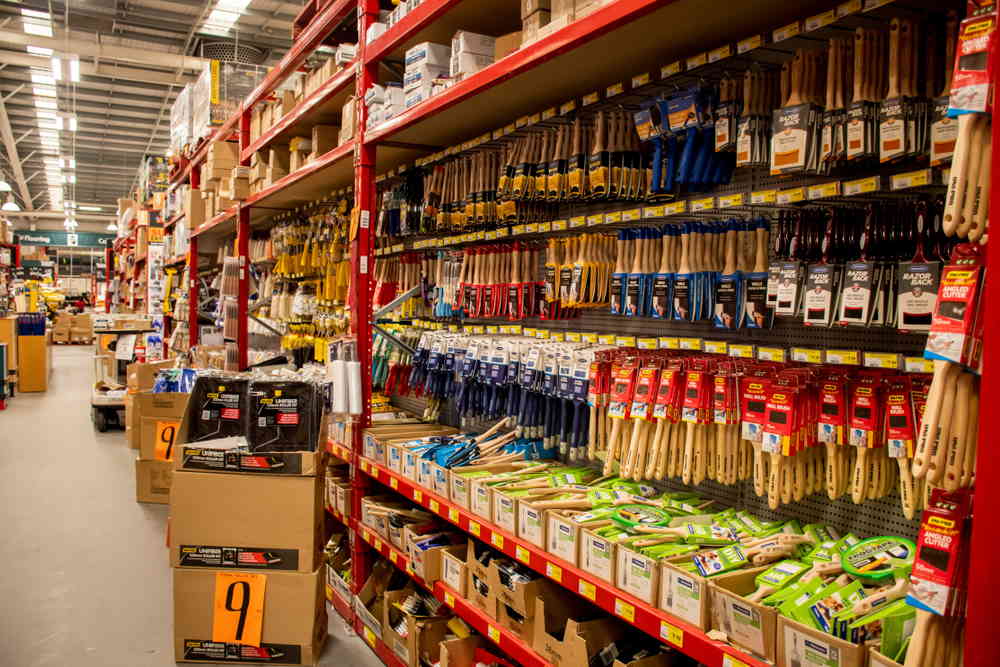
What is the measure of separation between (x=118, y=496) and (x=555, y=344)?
16.7 feet

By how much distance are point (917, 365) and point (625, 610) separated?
105cm

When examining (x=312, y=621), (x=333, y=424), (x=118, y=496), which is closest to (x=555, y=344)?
(x=312, y=621)

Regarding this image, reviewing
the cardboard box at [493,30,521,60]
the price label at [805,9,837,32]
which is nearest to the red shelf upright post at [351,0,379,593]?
the cardboard box at [493,30,521,60]

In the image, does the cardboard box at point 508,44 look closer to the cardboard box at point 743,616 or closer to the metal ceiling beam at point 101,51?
the cardboard box at point 743,616

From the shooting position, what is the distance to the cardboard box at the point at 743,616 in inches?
72.8

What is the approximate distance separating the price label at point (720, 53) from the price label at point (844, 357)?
Result: 1.01 meters

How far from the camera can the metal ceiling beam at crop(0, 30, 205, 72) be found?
10.6 metres

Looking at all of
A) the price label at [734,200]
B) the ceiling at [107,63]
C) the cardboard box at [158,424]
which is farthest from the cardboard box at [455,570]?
the ceiling at [107,63]

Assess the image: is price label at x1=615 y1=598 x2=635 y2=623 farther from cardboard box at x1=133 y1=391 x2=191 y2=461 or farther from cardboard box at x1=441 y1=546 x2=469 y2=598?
cardboard box at x1=133 y1=391 x2=191 y2=461

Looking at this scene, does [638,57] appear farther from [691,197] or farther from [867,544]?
[867,544]

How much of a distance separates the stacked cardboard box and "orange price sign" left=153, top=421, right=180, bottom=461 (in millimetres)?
3067

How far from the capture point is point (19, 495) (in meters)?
6.62

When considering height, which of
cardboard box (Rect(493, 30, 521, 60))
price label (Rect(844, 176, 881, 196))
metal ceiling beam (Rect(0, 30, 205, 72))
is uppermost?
metal ceiling beam (Rect(0, 30, 205, 72))

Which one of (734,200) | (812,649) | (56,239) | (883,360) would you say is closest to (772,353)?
(883,360)
